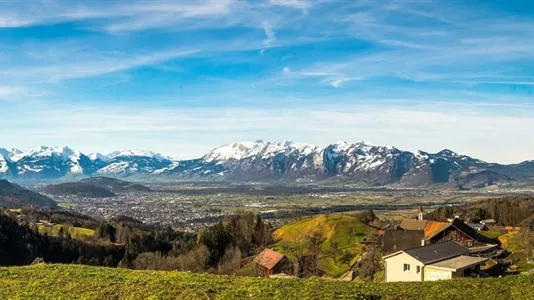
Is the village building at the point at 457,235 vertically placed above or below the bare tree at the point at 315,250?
above

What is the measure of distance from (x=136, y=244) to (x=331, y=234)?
213 feet

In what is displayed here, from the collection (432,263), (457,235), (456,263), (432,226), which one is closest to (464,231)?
(457,235)

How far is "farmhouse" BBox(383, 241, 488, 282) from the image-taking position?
40594 millimetres

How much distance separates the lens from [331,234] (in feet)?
344

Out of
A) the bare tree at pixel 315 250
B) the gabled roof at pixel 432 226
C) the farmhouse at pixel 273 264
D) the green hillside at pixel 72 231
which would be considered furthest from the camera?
the green hillside at pixel 72 231

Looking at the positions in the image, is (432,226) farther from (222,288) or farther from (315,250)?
(222,288)

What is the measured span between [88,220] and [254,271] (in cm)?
14430

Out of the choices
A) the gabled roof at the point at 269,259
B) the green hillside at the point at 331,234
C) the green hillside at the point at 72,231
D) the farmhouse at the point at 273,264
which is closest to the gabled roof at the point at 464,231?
the green hillside at the point at 331,234

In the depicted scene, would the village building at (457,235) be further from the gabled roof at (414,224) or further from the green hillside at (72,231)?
the green hillside at (72,231)

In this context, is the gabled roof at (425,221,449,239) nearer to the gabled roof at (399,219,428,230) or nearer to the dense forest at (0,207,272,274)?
the gabled roof at (399,219,428,230)

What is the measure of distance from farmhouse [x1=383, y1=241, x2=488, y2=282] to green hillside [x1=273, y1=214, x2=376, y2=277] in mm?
27219

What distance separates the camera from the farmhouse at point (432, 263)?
40.6 metres

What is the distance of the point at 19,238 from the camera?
13400 centimetres

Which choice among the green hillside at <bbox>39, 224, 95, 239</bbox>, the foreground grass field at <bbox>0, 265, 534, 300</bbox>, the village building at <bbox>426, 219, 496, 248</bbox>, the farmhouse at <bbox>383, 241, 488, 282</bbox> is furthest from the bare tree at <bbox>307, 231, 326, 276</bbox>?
the green hillside at <bbox>39, 224, 95, 239</bbox>
